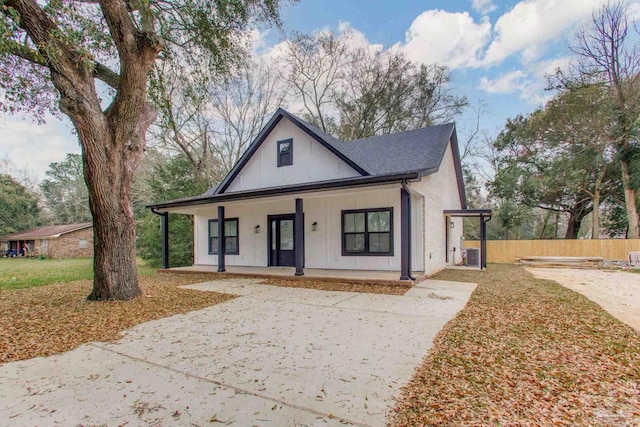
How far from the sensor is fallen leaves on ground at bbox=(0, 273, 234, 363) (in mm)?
4004

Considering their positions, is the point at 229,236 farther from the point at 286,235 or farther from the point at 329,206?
the point at 329,206

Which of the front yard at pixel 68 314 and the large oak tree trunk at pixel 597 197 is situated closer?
the front yard at pixel 68 314

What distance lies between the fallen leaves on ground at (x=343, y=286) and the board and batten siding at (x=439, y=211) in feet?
7.84

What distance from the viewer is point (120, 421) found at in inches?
90.7

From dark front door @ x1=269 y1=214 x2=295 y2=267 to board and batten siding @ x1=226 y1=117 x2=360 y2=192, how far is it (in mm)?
1342

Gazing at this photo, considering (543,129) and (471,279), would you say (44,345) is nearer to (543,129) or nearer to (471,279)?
(471,279)

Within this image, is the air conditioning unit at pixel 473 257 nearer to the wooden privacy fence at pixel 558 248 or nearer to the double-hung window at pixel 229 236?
the wooden privacy fence at pixel 558 248

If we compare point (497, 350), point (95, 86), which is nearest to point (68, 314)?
point (95, 86)

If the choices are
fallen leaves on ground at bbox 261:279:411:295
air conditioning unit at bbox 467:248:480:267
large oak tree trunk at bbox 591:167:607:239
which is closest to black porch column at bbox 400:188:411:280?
fallen leaves on ground at bbox 261:279:411:295

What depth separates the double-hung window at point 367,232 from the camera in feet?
31.6

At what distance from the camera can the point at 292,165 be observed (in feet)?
36.4

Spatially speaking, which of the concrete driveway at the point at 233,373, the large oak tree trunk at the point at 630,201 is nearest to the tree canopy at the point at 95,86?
the concrete driveway at the point at 233,373

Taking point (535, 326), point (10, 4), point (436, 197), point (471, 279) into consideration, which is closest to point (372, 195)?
point (436, 197)

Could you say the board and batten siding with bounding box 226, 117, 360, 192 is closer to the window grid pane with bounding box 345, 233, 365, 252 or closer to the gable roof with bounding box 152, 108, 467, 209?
the gable roof with bounding box 152, 108, 467, 209
